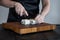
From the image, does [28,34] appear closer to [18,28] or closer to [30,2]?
[18,28]

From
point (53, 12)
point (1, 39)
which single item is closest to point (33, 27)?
point (1, 39)

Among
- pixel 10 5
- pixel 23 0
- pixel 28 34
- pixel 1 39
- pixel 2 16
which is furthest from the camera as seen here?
pixel 2 16

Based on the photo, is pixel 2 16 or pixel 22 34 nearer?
pixel 22 34

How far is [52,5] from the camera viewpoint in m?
1.61

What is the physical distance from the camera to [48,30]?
0.82 m

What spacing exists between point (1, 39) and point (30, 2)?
0.50 metres

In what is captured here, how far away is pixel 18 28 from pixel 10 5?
215mm

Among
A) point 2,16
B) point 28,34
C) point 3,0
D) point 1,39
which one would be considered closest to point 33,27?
point 28,34

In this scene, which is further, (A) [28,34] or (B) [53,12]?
(B) [53,12]

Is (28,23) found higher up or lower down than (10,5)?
lower down

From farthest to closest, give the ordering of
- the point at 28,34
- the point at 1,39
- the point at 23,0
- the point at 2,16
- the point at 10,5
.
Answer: the point at 2,16
the point at 23,0
the point at 10,5
the point at 28,34
the point at 1,39

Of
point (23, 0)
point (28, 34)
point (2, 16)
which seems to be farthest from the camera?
point (2, 16)

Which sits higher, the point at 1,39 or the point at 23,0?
the point at 23,0

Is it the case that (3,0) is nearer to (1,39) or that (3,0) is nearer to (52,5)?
(1,39)
